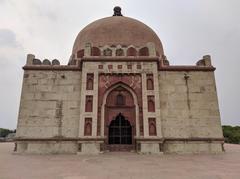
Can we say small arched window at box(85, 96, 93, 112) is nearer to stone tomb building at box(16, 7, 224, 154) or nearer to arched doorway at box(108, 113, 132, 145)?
stone tomb building at box(16, 7, 224, 154)

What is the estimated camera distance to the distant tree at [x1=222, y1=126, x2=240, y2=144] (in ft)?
109

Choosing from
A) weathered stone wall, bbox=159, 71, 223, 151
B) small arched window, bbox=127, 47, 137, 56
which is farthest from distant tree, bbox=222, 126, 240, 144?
small arched window, bbox=127, 47, 137, 56

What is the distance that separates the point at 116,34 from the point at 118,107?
7.36 metres

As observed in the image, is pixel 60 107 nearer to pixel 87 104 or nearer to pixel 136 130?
pixel 87 104

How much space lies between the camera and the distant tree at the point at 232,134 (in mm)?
33125

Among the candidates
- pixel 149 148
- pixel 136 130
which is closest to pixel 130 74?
pixel 136 130

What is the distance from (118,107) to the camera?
12.8 meters

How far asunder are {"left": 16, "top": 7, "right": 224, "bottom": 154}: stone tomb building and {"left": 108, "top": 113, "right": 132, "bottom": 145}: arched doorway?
39mm

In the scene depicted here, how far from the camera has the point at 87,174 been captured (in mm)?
5676

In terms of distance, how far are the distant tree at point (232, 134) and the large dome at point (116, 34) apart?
25651mm

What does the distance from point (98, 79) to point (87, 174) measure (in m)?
7.89

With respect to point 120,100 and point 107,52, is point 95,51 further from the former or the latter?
point 120,100

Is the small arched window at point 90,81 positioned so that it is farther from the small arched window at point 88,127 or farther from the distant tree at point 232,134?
the distant tree at point 232,134

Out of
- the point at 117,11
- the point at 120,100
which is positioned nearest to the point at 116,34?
the point at 117,11
